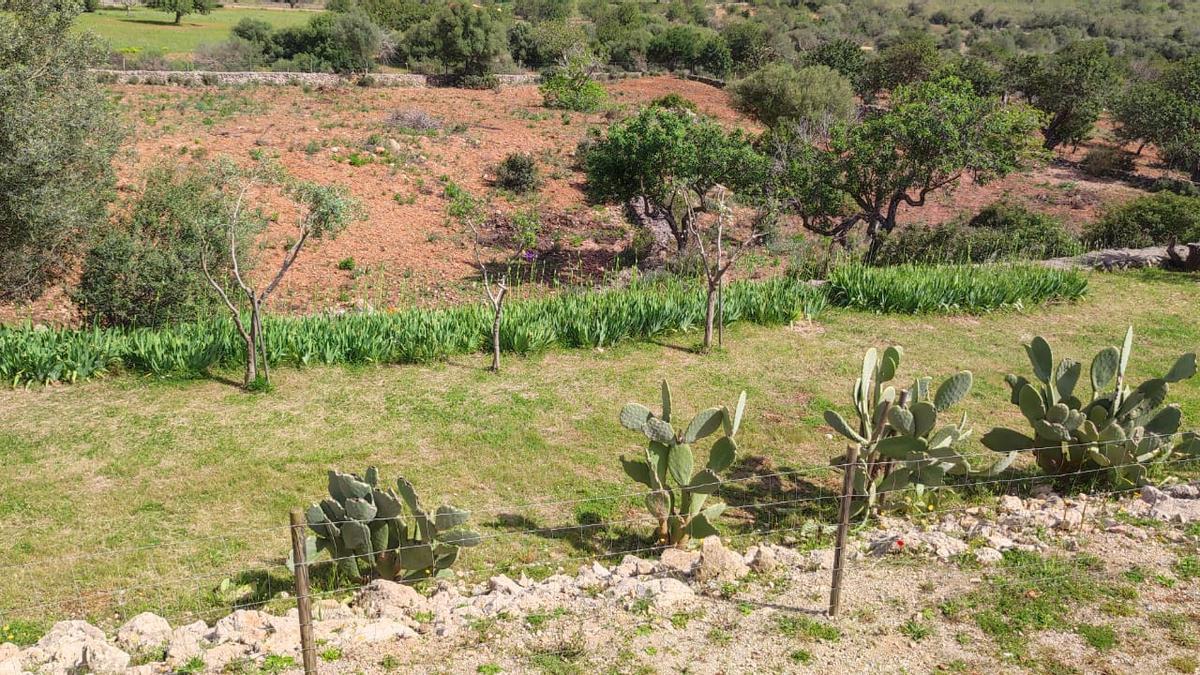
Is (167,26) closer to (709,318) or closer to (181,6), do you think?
(181,6)

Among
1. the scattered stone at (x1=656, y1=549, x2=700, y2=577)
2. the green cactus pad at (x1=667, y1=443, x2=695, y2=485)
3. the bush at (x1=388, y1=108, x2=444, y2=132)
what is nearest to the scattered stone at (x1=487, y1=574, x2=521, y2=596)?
the scattered stone at (x1=656, y1=549, x2=700, y2=577)

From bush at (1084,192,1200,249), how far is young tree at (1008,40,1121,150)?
13768mm

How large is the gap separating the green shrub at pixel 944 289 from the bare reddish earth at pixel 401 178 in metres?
5.80

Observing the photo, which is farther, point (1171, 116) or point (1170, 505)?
point (1171, 116)

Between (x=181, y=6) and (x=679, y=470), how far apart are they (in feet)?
195

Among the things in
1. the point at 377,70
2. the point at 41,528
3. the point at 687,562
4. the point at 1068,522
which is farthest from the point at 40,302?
the point at 377,70

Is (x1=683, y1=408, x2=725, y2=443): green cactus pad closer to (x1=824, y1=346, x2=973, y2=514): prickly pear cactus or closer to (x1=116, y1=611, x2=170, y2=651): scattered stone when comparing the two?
(x1=824, y1=346, x2=973, y2=514): prickly pear cactus

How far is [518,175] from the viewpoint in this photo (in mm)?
23172

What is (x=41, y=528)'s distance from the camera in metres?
7.43

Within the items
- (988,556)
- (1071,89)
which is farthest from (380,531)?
(1071,89)

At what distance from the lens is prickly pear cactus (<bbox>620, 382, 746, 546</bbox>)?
7105mm

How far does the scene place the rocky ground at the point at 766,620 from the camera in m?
5.13

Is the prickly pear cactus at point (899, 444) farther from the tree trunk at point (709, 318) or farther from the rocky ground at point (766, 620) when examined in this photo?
the tree trunk at point (709, 318)

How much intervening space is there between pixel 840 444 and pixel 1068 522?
2.91m
